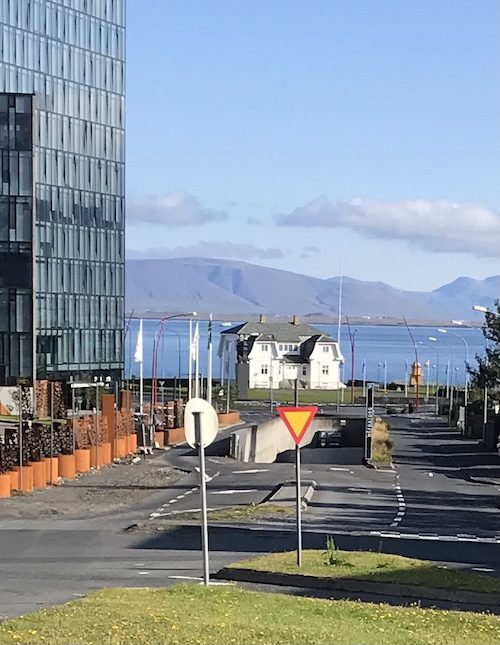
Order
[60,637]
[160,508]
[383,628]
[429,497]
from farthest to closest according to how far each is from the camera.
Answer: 1. [429,497]
2. [160,508]
3. [383,628]
4. [60,637]

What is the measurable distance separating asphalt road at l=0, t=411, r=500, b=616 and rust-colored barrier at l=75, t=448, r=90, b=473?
3.47 m

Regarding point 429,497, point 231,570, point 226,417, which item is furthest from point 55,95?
point 231,570

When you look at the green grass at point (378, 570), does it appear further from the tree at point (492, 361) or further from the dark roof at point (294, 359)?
the dark roof at point (294, 359)

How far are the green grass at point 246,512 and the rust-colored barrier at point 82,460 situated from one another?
38.0ft

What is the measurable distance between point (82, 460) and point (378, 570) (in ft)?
89.8

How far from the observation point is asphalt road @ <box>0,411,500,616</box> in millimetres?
20688

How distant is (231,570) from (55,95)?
69917 millimetres

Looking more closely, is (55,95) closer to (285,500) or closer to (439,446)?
(439,446)

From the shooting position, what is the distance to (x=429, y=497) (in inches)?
1655

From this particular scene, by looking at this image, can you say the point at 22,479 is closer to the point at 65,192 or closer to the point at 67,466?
the point at 67,466

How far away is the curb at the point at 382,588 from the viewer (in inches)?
680

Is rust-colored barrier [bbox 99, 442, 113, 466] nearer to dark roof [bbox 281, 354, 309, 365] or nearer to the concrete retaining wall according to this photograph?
the concrete retaining wall

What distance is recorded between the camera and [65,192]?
83875mm

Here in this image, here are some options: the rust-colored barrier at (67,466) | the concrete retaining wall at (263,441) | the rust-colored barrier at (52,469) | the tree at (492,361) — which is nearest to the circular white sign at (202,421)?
the rust-colored barrier at (52,469)
